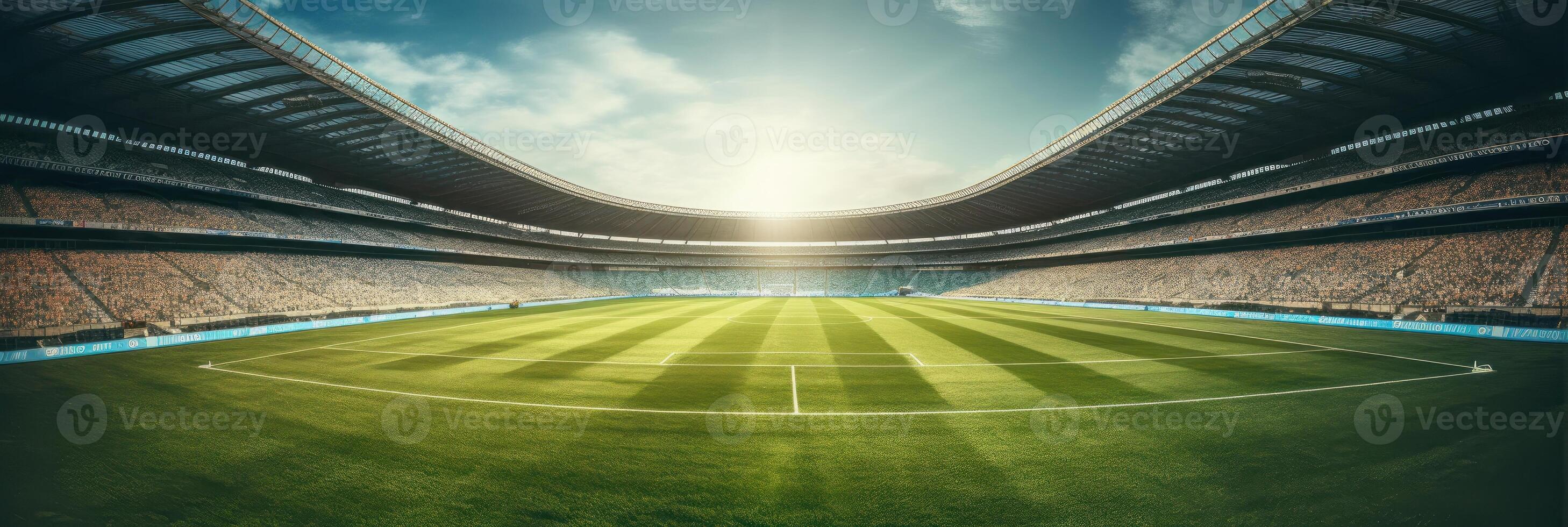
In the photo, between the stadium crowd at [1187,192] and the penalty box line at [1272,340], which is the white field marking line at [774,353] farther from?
the stadium crowd at [1187,192]

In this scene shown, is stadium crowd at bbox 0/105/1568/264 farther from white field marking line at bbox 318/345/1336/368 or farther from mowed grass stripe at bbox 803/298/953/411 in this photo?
mowed grass stripe at bbox 803/298/953/411

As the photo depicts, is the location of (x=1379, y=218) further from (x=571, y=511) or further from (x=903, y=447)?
(x=571, y=511)

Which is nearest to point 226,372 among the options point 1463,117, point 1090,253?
point 1463,117

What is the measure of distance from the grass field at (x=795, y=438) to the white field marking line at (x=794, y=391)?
10 cm

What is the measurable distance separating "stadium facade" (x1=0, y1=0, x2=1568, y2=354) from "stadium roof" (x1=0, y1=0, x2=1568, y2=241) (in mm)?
A: 136

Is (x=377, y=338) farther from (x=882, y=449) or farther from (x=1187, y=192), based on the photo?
(x=1187, y=192)

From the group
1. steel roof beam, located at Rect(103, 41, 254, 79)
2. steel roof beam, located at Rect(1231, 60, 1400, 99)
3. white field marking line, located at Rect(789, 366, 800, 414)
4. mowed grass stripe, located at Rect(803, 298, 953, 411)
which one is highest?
steel roof beam, located at Rect(1231, 60, 1400, 99)

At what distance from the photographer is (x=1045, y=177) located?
3869 centimetres

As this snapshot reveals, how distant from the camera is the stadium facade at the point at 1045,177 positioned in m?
18.2

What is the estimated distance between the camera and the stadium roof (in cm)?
1661

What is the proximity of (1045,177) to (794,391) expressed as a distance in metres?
36.3

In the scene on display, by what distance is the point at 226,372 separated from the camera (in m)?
12.6

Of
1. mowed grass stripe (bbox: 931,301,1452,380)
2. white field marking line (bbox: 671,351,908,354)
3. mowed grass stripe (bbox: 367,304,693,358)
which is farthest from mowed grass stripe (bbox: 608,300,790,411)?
mowed grass stripe (bbox: 931,301,1452,380)

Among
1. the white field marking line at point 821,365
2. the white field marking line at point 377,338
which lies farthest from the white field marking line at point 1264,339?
the white field marking line at point 377,338
